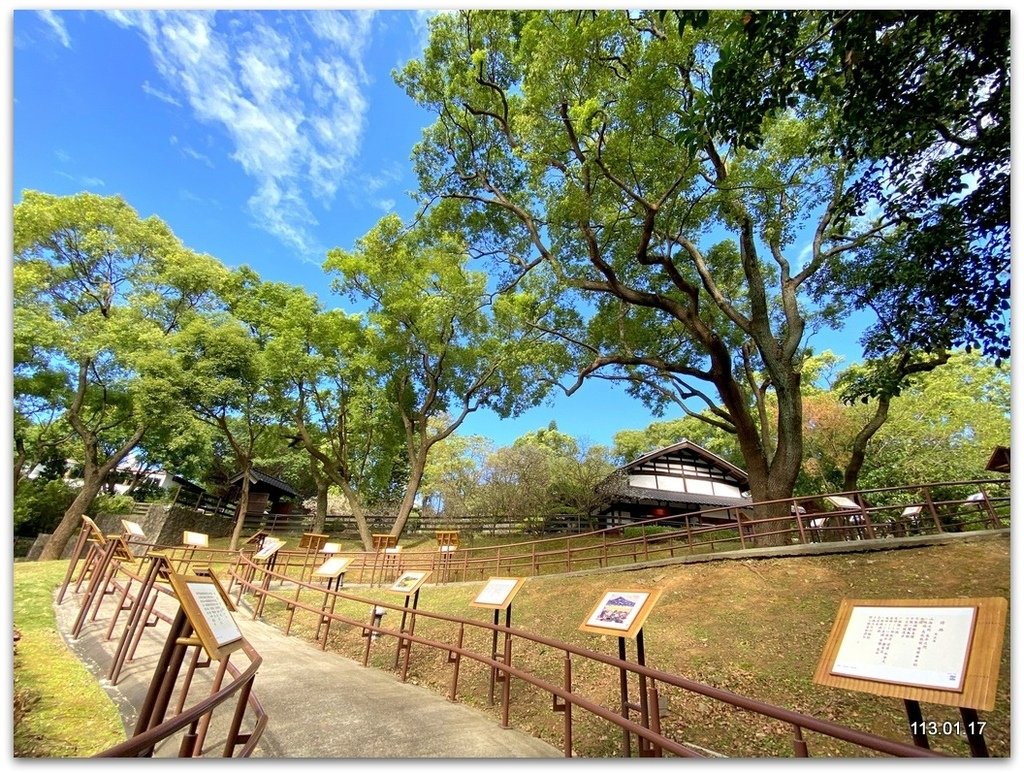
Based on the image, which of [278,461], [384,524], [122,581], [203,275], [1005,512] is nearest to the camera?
[122,581]

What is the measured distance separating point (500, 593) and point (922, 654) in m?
3.20

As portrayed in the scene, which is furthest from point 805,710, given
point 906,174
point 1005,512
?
point 1005,512

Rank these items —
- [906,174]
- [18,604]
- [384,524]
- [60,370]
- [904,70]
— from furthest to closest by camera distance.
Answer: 1. [384,524]
2. [60,370]
3. [18,604]
4. [906,174]
5. [904,70]

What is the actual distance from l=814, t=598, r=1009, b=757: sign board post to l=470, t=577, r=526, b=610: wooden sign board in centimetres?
256

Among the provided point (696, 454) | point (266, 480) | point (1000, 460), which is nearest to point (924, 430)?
point (1000, 460)

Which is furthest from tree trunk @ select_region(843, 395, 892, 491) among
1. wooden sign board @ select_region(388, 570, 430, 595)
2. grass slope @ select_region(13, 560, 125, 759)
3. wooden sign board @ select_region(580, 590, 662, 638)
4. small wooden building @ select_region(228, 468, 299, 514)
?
small wooden building @ select_region(228, 468, 299, 514)

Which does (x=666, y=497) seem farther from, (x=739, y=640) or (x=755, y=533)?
(x=739, y=640)

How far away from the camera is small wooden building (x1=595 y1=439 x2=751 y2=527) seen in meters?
18.5

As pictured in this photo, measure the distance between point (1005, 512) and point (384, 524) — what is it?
61.1ft

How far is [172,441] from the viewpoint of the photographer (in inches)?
631

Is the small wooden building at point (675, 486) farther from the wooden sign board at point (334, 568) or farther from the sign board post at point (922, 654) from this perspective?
the sign board post at point (922, 654)

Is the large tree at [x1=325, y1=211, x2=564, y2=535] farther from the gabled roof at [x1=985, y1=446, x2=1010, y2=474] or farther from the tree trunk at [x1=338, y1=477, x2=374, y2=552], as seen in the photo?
the gabled roof at [x1=985, y1=446, x2=1010, y2=474]

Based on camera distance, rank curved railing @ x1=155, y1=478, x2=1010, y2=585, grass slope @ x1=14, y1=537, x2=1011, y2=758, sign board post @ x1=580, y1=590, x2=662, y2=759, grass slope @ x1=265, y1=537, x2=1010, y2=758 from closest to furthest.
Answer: sign board post @ x1=580, y1=590, x2=662, y2=759, grass slope @ x1=14, y1=537, x2=1011, y2=758, grass slope @ x1=265, y1=537, x2=1010, y2=758, curved railing @ x1=155, y1=478, x2=1010, y2=585

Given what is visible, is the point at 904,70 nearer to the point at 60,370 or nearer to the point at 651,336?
the point at 651,336
